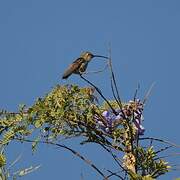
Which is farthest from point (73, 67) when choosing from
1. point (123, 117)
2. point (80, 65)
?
point (123, 117)

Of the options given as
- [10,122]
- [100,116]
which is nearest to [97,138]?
[100,116]

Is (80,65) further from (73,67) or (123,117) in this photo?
(123,117)

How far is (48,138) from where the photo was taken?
618cm

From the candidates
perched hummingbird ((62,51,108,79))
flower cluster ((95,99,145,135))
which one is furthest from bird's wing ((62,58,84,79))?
flower cluster ((95,99,145,135))

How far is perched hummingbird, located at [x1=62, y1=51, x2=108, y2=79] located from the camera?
22.5 ft

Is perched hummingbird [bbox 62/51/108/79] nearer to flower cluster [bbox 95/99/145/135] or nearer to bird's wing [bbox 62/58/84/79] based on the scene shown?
bird's wing [bbox 62/58/84/79]

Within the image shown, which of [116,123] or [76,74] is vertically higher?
[76,74]

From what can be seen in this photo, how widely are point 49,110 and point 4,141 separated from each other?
1.51ft

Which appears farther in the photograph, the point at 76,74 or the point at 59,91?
the point at 76,74

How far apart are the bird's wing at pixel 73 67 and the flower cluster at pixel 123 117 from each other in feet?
2.03

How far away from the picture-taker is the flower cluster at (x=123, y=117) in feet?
20.8

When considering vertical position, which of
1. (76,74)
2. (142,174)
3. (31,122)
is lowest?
(142,174)

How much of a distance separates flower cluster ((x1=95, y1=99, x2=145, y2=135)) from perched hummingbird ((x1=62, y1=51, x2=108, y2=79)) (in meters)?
0.58

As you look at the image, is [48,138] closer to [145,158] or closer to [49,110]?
[49,110]
